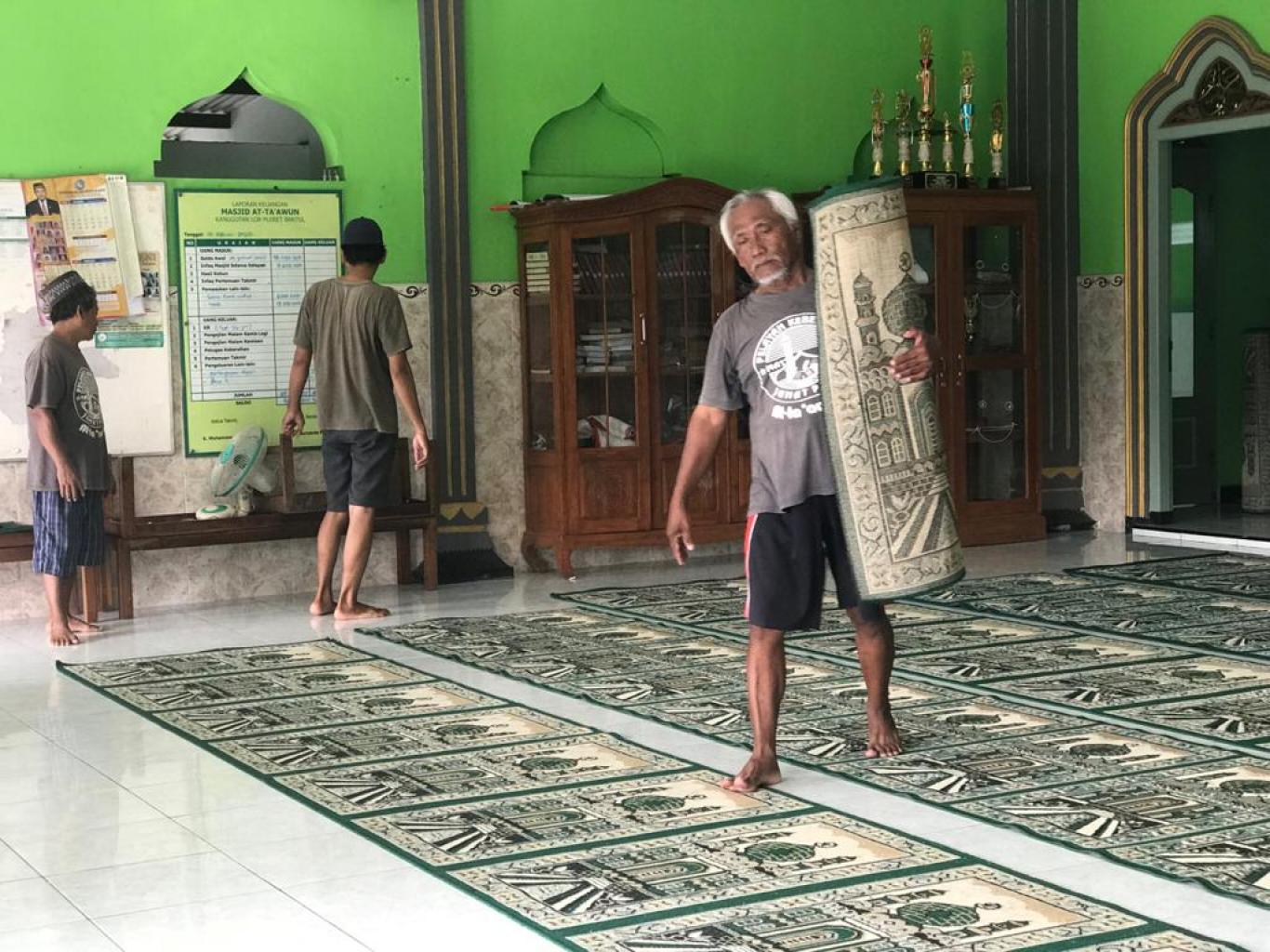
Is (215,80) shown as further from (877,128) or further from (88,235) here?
(877,128)

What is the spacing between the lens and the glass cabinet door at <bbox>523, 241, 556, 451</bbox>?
10.1 meters

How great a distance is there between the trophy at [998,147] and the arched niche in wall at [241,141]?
4.04 metres

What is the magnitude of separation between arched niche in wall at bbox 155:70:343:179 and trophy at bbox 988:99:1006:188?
4.04 metres

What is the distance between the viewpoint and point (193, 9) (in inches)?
370

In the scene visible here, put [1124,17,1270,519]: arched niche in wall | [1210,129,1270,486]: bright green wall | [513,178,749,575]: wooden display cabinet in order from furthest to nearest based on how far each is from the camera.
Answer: [1210,129,1270,486]: bright green wall → [1124,17,1270,519]: arched niche in wall → [513,178,749,575]: wooden display cabinet

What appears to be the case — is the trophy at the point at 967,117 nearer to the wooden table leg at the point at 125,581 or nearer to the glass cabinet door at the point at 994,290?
the glass cabinet door at the point at 994,290

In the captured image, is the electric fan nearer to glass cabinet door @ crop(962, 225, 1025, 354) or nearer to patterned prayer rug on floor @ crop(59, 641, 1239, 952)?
patterned prayer rug on floor @ crop(59, 641, 1239, 952)

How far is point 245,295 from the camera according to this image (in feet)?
31.3

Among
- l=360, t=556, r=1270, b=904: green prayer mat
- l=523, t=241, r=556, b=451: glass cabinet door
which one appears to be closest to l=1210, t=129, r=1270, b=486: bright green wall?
l=360, t=556, r=1270, b=904: green prayer mat

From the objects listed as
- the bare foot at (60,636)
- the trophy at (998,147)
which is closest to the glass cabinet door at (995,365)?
the trophy at (998,147)

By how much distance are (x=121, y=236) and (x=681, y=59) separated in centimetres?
343

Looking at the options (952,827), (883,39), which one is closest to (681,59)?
(883,39)

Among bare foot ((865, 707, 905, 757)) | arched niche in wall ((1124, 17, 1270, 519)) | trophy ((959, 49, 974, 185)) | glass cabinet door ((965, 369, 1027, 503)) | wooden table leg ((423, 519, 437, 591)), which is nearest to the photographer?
bare foot ((865, 707, 905, 757))

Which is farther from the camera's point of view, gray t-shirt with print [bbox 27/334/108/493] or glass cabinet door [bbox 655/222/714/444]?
glass cabinet door [bbox 655/222/714/444]
